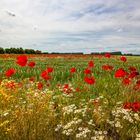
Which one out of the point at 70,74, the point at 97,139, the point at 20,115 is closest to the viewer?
the point at 97,139

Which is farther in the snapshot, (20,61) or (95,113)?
(20,61)

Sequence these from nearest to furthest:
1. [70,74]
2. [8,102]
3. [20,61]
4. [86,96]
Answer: [8,102] → [20,61] → [86,96] → [70,74]

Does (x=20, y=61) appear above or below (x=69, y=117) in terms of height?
above

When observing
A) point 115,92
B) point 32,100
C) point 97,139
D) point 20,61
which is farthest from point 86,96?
point 97,139

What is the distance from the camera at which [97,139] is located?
5094 millimetres

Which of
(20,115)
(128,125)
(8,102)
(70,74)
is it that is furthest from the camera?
(70,74)

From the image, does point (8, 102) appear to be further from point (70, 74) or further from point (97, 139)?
point (70, 74)

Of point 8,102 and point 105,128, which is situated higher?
point 8,102

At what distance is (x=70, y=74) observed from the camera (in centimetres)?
1641

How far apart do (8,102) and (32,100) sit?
15.8 inches

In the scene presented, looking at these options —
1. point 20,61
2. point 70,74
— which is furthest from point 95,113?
point 70,74

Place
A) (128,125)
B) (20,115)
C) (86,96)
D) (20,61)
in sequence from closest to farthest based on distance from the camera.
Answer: (20,115), (128,125), (20,61), (86,96)

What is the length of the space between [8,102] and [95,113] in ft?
4.52

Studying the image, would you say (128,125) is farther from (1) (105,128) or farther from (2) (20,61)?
(2) (20,61)
